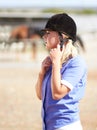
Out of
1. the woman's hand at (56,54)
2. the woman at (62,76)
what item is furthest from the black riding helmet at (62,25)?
the woman's hand at (56,54)

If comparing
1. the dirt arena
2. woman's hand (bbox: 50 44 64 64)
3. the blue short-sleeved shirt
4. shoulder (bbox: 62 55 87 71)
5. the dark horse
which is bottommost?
the dark horse

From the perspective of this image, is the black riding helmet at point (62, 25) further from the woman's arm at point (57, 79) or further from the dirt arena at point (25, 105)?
the dirt arena at point (25, 105)

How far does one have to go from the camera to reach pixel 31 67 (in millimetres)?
22672

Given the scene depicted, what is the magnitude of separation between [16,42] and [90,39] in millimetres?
25754

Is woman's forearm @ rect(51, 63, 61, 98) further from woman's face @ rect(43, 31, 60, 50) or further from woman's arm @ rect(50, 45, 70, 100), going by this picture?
woman's face @ rect(43, 31, 60, 50)

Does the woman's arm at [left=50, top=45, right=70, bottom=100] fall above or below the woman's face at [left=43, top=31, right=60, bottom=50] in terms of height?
below

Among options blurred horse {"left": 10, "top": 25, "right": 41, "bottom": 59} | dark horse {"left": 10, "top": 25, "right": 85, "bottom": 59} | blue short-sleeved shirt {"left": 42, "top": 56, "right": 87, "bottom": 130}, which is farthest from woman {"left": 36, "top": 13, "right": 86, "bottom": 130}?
dark horse {"left": 10, "top": 25, "right": 85, "bottom": 59}

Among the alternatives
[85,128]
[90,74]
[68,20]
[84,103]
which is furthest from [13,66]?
[68,20]

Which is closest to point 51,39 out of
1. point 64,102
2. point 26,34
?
point 64,102

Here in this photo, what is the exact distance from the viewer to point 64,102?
4316 millimetres

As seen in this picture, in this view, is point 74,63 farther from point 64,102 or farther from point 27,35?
point 27,35

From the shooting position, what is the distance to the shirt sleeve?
4273 mm

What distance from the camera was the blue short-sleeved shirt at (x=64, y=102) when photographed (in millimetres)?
4305

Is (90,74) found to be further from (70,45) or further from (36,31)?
(70,45)
